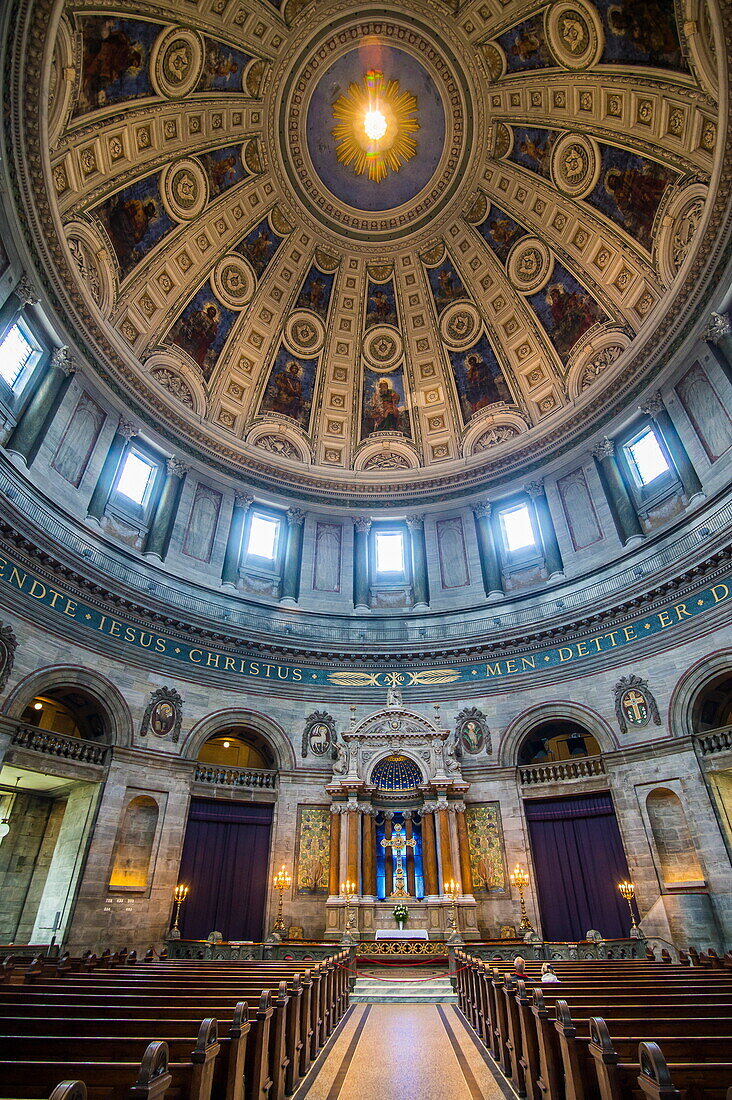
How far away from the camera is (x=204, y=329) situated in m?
30.2

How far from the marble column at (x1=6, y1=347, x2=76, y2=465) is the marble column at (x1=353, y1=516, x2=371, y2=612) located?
14474 millimetres

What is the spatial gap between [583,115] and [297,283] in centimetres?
1559

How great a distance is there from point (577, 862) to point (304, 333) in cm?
2839

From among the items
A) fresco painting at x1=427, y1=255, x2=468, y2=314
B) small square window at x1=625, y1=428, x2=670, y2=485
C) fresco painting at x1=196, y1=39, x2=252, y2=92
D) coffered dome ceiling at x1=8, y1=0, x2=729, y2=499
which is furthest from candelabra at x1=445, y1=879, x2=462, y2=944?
fresco painting at x1=196, y1=39, x2=252, y2=92

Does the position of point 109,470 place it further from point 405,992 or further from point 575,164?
point 575,164

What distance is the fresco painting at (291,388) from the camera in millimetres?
32531

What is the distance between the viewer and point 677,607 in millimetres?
20641

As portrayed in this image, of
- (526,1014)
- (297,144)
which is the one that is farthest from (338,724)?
(297,144)

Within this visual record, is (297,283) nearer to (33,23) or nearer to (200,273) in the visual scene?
(200,273)

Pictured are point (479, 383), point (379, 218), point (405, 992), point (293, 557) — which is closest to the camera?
point (405, 992)

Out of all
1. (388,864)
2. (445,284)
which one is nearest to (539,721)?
(388,864)

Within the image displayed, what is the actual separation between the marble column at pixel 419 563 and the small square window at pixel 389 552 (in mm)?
716

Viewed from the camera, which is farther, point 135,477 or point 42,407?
point 135,477

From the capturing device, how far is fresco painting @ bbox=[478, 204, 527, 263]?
31.0m
